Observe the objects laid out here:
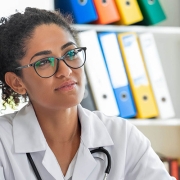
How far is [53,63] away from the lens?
1522 millimetres

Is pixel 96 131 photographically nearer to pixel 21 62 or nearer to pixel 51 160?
pixel 51 160

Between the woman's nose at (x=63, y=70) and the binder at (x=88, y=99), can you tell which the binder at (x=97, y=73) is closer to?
the binder at (x=88, y=99)

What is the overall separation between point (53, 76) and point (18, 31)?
0.74 feet

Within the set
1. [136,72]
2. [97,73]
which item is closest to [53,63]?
[97,73]

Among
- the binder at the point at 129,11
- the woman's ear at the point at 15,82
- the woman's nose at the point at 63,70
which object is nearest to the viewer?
the woman's nose at the point at 63,70

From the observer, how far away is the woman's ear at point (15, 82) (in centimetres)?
166

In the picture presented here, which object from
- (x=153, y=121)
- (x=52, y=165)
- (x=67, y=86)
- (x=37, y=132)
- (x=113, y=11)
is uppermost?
(x=113, y=11)

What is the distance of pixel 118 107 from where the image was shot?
2.41 metres

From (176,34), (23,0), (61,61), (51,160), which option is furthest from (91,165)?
(176,34)

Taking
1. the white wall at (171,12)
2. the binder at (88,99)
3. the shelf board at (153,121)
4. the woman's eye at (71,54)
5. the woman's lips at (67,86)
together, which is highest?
the white wall at (171,12)

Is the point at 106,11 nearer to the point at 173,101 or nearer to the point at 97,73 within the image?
the point at 97,73

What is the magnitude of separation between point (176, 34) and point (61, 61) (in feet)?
4.27

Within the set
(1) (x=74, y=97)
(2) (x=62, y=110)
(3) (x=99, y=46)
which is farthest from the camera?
(3) (x=99, y=46)

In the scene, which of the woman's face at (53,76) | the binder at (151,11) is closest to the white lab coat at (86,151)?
the woman's face at (53,76)
